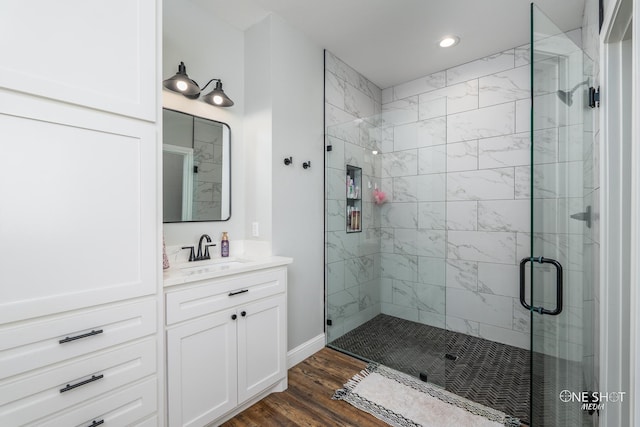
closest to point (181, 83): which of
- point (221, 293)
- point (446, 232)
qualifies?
point (221, 293)

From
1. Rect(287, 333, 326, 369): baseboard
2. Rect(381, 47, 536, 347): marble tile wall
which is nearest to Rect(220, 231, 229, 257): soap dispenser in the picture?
Rect(287, 333, 326, 369): baseboard

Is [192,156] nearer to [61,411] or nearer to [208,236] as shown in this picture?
[208,236]

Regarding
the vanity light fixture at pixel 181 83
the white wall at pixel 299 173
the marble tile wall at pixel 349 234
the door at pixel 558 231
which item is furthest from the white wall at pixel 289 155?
the door at pixel 558 231

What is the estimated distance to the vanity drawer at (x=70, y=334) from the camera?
1.00 meters

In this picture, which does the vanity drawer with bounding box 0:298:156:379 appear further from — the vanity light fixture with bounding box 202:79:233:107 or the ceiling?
the ceiling

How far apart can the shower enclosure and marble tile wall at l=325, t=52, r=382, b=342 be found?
0.01 m

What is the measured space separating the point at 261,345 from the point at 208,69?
212 cm

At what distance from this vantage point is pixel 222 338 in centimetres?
166

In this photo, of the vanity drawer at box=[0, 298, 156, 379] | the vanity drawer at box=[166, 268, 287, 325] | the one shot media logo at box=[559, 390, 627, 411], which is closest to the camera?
the vanity drawer at box=[0, 298, 156, 379]

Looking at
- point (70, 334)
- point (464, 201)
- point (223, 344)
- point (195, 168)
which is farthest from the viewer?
point (464, 201)

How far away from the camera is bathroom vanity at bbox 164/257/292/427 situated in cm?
147

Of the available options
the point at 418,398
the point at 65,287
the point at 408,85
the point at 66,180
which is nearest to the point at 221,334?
the point at 65,287

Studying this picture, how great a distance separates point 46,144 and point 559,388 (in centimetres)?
261

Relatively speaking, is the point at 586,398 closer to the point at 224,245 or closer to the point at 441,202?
the point at 441,202
